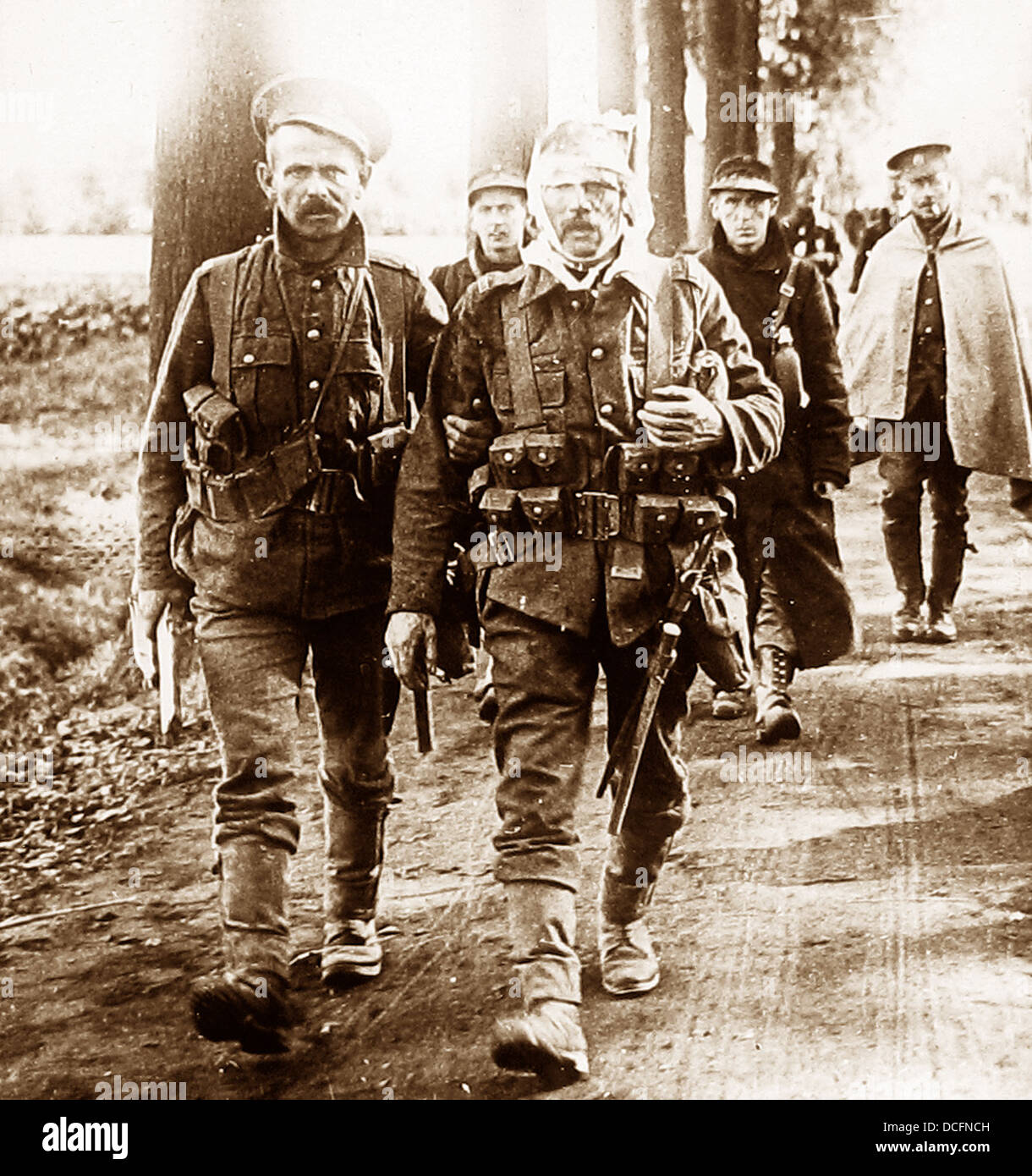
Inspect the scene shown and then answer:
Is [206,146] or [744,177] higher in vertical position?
[206,146]

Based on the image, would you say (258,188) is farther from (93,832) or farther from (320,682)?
(93,832)

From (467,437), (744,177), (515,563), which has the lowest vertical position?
(515,563)

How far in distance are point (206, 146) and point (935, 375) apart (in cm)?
182

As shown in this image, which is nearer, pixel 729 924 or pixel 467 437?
pixel 467 437

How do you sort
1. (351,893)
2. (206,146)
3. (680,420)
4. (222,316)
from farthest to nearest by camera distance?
(206,146) < (351,893) < (222,316) < (680,420)

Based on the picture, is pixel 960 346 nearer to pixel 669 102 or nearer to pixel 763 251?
pixel 763 251

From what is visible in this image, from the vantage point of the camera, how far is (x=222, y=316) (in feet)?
10.5

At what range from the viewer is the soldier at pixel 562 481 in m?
3.01

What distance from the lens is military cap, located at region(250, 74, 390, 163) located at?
3.19 m

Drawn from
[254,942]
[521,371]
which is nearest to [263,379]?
[521,371]

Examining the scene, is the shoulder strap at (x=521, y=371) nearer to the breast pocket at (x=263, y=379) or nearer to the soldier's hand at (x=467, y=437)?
the soldier's hand at (x=467, y=437)

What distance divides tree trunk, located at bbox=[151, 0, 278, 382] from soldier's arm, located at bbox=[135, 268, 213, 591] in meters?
0.25

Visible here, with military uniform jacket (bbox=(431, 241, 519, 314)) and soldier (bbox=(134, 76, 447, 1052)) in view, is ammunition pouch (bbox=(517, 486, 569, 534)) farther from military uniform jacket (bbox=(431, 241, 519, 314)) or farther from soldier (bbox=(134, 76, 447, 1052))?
military uniform jacket (bbox=(431, 241, 519, 314))

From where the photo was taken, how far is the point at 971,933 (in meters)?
3.39
